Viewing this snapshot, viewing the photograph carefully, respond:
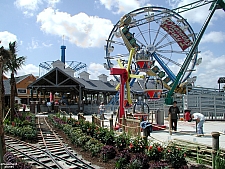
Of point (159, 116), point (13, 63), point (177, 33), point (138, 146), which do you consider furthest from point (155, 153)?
point (177, 33)

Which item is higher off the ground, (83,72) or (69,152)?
(83,72)

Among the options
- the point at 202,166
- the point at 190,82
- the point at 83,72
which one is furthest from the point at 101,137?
the point at 83,72

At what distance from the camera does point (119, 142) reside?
916 cm

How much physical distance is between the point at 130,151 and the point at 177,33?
27133 mm

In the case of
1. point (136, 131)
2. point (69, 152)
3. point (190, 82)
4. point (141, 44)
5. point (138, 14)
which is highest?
point (138, 14)

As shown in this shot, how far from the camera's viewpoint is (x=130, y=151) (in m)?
8.21

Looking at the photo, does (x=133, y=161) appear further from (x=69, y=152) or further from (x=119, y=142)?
(x=69, y=152)

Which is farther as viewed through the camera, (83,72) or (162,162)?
(83,72)

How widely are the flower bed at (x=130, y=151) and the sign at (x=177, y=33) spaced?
24.2m

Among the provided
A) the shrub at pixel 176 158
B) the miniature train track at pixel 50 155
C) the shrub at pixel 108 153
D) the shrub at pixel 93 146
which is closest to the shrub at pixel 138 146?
the shrub at pixel 108 153

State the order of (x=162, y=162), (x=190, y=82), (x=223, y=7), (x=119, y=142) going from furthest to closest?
(x=190, y=82)
(x=223, y=7)
(x=119, y=142)
(x=162, y=162)

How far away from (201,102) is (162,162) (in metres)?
17.6

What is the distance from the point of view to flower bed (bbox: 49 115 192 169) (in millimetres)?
6809

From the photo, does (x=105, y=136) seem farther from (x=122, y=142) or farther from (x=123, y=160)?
(x=123, y=160)
